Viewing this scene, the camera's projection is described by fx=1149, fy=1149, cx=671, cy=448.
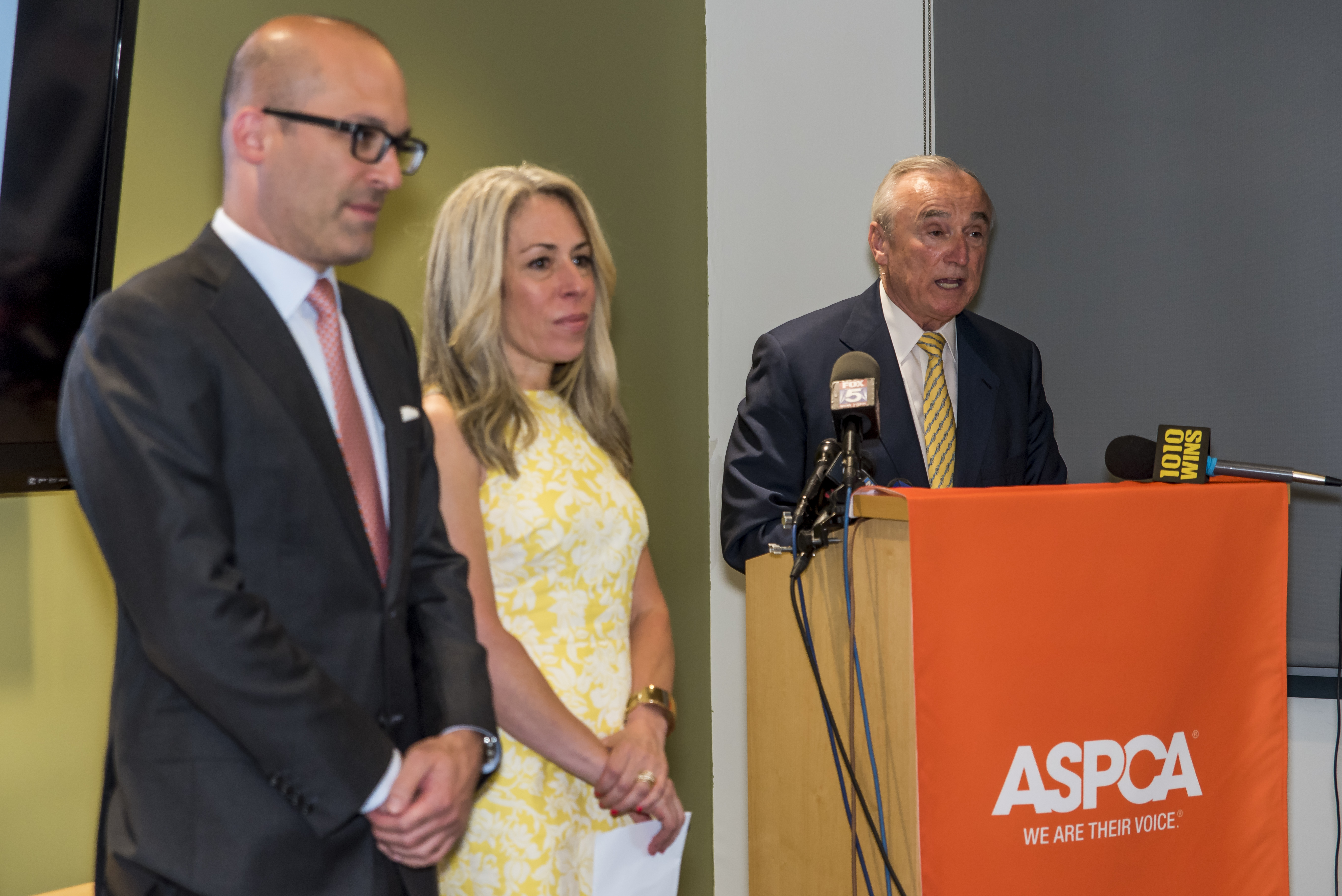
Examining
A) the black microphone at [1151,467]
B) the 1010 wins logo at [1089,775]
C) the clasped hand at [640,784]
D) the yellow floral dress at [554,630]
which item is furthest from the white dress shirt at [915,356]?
the clasped hand at [640,784]

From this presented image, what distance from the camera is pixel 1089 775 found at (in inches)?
77.7

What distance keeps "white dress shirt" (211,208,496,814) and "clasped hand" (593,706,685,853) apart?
0.37m

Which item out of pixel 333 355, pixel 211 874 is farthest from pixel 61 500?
pixel 211 874

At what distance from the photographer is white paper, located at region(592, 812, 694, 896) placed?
1.81 meters

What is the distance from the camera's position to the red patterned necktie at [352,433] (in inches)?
57.6

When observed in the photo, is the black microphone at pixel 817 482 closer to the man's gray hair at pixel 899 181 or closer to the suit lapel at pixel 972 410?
the suit lapel at pixel 972 410

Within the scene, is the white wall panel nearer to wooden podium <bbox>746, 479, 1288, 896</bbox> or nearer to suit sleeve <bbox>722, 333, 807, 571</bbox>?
suit sleeve <bbox>722, 333, 807, 571</bbox>

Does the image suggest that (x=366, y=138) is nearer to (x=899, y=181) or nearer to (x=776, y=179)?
(x=899, y=181)

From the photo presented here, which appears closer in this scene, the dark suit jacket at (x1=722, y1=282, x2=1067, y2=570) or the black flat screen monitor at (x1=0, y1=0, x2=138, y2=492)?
the black flat screen monitor at (x1=0, y1=0, x2=138, y2=492)

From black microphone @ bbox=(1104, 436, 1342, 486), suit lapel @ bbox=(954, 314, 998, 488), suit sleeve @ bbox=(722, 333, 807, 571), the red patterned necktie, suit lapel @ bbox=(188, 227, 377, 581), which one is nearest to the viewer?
suit lapel @ bbox=(188, 227, 377, 581)

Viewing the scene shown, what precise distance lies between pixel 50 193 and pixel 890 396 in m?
1.86

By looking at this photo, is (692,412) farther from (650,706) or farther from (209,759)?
(209,759)

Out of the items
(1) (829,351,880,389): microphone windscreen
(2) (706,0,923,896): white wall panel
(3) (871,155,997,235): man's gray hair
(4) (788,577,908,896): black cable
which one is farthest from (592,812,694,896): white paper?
(2) (706,0,923,896): white wall panel

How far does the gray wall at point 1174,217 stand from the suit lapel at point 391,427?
99.1 inches
